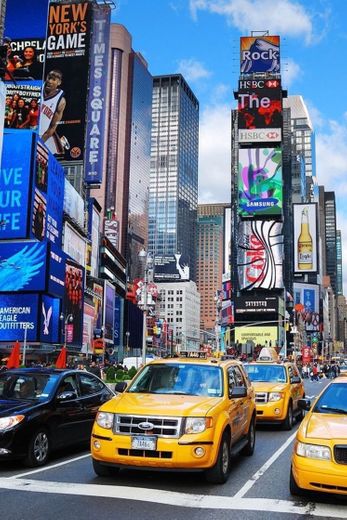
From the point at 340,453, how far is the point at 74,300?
6779cm

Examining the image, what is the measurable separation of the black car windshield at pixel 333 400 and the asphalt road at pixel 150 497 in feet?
3.56

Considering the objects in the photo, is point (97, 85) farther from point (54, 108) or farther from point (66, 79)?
point (54, 108)

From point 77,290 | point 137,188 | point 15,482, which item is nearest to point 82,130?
point 77,290

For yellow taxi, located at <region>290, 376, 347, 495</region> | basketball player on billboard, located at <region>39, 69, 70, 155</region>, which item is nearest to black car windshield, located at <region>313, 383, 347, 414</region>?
yellow taxi, located at <region>290, 376, 347, 495</region>

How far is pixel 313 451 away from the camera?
257 inches

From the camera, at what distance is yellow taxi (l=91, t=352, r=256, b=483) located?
7230mm

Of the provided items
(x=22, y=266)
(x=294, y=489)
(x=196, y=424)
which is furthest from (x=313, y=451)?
(x=22, y=266)

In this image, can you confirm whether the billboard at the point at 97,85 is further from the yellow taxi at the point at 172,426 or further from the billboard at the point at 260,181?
the yellow taxi at the point at 172,426

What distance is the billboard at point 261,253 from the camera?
423 feet

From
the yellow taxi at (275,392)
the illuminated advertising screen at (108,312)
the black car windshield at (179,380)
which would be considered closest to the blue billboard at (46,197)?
the illuminated advertising screen at (108,312)

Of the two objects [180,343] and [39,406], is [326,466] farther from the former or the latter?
[180,343]

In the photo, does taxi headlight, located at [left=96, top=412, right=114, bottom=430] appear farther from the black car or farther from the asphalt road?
the black car

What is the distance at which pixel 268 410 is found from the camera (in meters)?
14.0

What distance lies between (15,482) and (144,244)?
18976 centimetres
